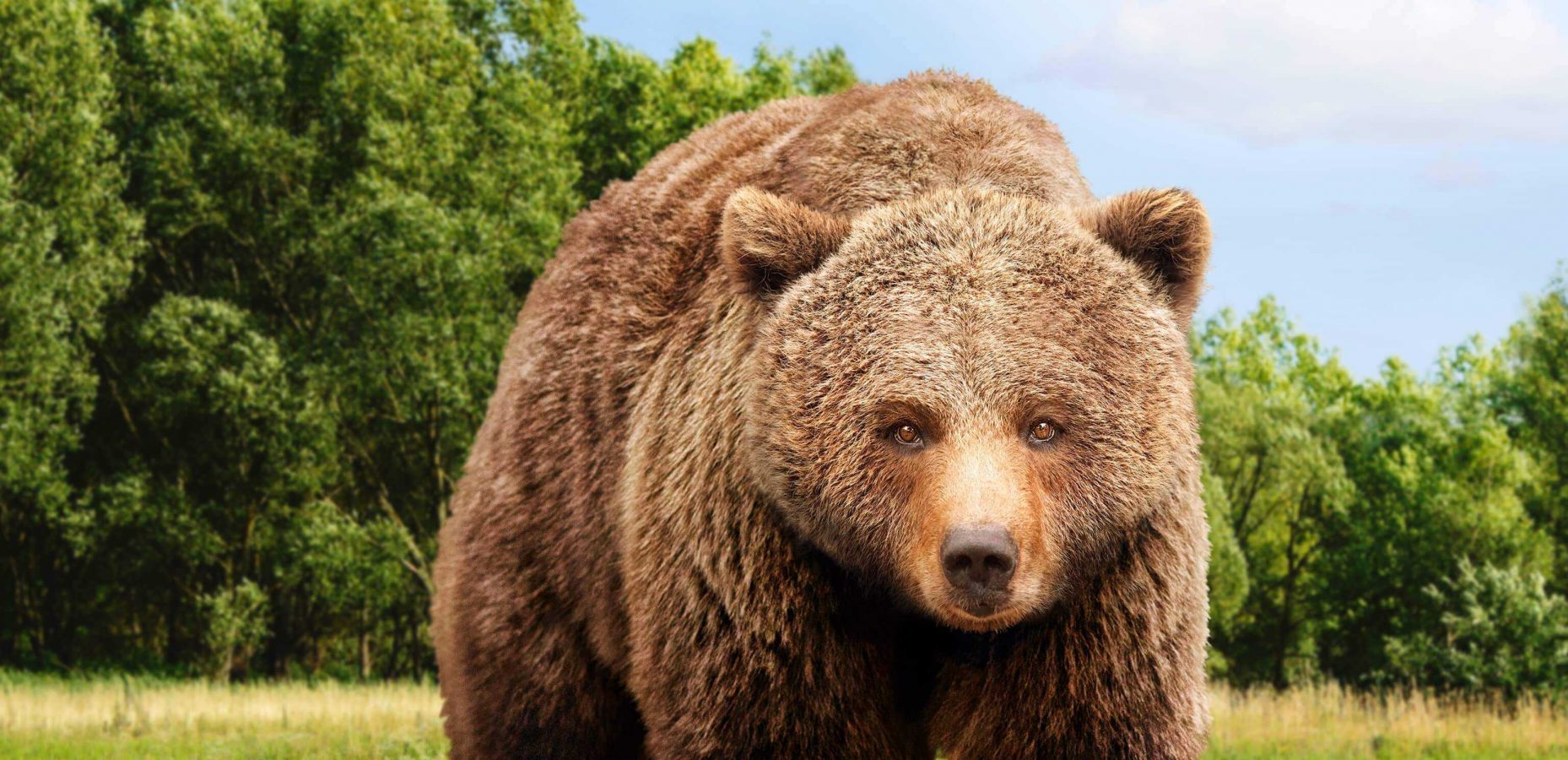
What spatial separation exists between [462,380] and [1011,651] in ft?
85.2

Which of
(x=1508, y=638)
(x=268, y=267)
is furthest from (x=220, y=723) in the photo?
(x=1508, y=638)

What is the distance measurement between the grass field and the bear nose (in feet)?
28.5

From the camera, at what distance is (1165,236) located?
3.80 m

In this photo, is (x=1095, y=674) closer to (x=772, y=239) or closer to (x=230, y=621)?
(x=772, y=239)

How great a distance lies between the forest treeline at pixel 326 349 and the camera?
2883 cm

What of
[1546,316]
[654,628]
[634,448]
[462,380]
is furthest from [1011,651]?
[1546,316]

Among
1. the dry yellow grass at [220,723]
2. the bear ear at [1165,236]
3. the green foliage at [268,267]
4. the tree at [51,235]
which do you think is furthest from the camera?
the green foliage at [268,267]

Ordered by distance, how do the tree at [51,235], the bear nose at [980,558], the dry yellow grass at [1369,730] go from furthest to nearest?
the tree at [51,235] → the dry yellow grass at [1369,730] → the bear nose at [980,558]

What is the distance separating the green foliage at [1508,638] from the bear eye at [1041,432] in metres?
22.6

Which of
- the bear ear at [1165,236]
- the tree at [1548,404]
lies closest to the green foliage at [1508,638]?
the tree at [1548,404]

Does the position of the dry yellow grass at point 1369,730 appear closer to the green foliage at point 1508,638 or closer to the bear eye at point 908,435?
the green foliage at point 1508,638

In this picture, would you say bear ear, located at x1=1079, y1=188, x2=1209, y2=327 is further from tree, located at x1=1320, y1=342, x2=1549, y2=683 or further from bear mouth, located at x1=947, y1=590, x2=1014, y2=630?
tree, located at x1=1320, y1=342, x2=1549, y2=683

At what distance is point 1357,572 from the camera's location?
40.1 meters

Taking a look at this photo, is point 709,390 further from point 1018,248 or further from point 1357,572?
point 1357,572
